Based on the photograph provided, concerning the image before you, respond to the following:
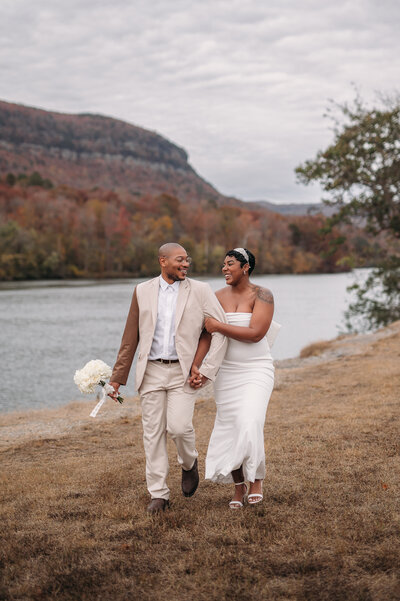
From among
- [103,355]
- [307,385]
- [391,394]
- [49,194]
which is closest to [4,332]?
[103,355]

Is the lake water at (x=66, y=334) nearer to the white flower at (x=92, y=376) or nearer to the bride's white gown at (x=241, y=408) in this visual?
the white flower at (x=92, y=376)

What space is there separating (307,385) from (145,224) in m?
97.5

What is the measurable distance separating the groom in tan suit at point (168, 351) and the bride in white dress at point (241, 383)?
0.49 ft

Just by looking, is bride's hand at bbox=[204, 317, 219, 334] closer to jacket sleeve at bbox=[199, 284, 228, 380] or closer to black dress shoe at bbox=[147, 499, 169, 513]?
jacket sleeve at bbox=[199, 284, 228, 380]

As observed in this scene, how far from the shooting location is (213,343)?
5324 mm

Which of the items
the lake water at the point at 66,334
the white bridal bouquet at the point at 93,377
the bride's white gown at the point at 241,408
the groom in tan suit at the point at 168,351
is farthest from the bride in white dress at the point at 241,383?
the lake water at the point at 66,334

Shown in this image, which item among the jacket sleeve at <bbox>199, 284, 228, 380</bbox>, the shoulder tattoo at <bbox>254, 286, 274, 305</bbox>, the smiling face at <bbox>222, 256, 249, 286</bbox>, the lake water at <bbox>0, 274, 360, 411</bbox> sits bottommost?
the lake water at <bbox>0, 274, 360, 411</bbox>

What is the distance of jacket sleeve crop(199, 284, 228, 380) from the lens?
207 inches

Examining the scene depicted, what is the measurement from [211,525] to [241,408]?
3.10 ft

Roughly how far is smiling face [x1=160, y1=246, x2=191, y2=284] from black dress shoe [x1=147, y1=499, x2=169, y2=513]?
1.84 metres

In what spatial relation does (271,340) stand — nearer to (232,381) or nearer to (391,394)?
(232,381)

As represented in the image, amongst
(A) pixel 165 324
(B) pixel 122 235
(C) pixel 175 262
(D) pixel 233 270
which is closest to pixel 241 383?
(A) pixel 165 324

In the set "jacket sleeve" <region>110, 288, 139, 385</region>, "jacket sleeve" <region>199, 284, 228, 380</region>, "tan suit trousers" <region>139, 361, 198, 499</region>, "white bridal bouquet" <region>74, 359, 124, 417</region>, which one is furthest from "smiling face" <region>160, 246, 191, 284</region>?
"white bridal bouquet" <region>74, 359, 124, 417</region>

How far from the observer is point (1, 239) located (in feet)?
261
